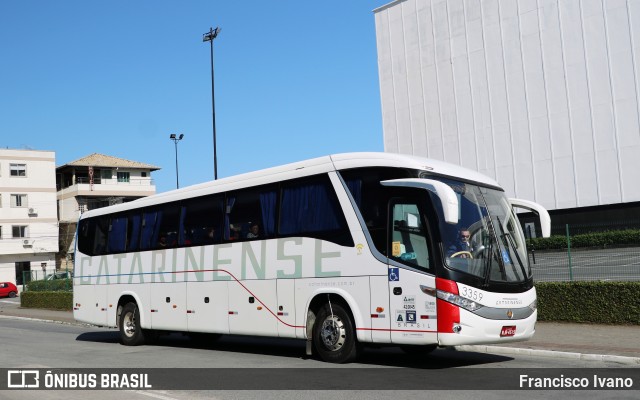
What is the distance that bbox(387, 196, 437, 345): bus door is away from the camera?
1072 centimetres

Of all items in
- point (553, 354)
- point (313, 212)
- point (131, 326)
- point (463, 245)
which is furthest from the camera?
point (131, 326)

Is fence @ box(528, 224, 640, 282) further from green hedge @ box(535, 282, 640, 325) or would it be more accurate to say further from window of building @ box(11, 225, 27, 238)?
window of building @ box(11, 225, 27, 238)

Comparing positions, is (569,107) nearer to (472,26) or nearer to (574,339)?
(472,26)

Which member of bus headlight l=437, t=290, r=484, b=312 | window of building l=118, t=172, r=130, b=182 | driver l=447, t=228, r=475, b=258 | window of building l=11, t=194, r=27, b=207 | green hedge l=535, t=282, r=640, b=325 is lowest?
green hedge l=535, t=282, r=640, b=325

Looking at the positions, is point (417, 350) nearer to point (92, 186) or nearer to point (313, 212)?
point (313, 212)

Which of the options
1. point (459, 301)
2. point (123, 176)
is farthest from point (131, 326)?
point (123, 176)

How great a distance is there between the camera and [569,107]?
168 ft

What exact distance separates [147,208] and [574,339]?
995cm

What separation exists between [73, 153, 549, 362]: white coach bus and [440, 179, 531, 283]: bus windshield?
0.07ft

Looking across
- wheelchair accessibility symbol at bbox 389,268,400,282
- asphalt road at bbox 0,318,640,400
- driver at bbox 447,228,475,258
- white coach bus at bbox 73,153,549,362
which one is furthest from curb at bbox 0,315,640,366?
wheelchair accessibility symbol at bbox 389,268,400,282

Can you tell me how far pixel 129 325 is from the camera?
1761 cm

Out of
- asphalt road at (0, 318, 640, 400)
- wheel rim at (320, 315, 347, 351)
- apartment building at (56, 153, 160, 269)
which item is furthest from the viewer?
apartment building at (56, 153, 160, 269)

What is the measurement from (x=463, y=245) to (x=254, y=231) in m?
4.58

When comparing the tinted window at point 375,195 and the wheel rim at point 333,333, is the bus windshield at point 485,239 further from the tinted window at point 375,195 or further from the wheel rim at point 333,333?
the wheel rim at point 333,333
